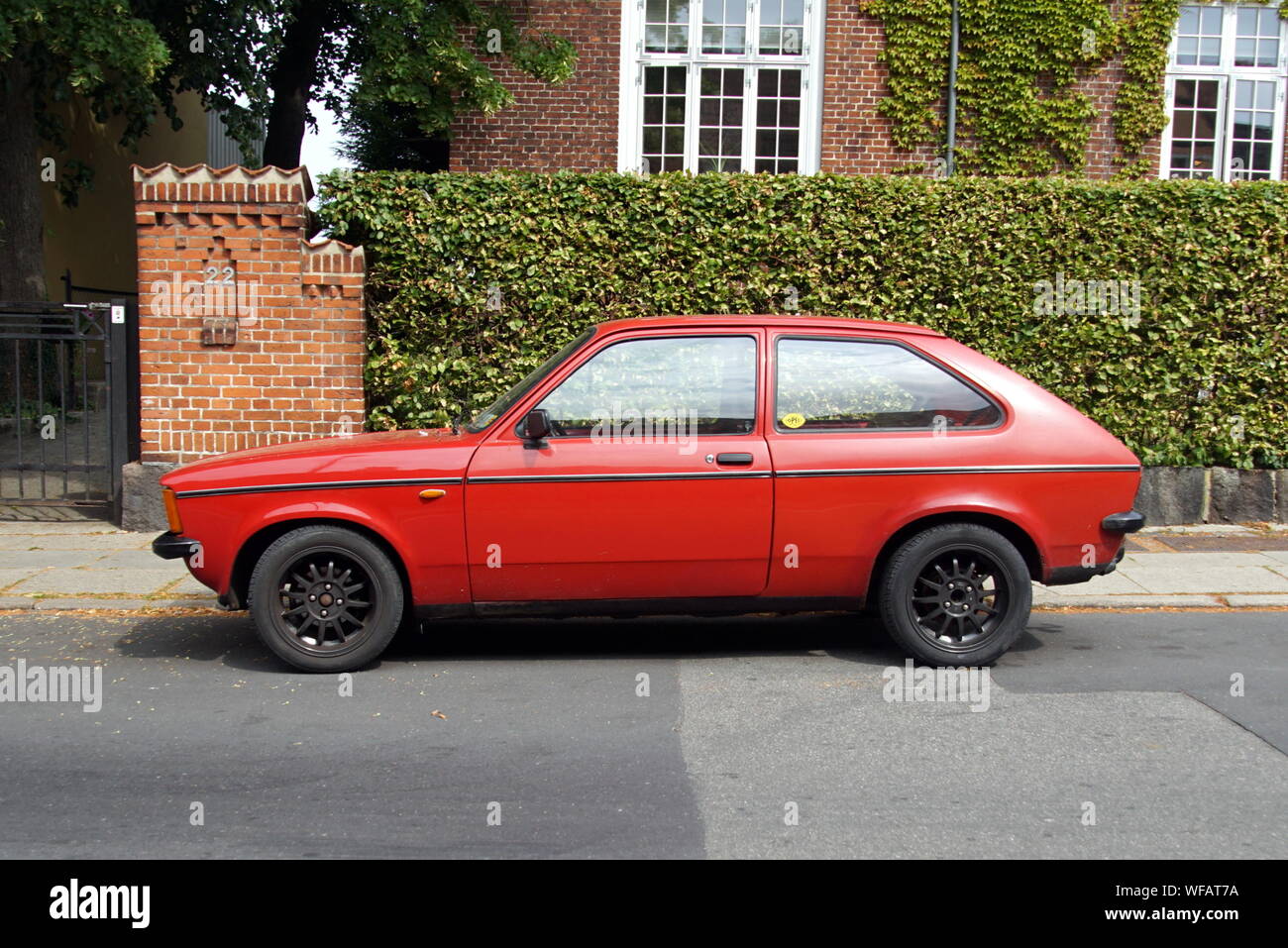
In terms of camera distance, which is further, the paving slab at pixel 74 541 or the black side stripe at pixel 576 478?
the paving slab at pixel 74 541

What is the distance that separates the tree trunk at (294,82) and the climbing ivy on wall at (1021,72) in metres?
8.43

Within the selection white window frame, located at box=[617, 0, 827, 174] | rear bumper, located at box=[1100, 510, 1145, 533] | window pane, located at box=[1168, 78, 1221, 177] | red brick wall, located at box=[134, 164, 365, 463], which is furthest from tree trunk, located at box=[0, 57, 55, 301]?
window pane, located at box=[1168, 78, 1221, 177]

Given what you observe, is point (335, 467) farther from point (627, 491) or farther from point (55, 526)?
point (55, 526)

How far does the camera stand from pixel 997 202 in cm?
991

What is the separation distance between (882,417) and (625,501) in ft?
4.52

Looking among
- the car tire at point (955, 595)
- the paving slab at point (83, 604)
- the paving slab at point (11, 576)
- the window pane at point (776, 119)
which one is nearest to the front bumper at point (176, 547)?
the paving slab at point (83, 604)

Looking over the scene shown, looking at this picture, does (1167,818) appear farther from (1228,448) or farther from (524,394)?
(1228,448)

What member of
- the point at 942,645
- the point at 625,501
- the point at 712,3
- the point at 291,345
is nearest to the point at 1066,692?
the point at 942,645

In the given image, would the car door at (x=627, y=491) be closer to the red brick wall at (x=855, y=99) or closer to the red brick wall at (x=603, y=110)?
the red brick wall at (x=603, y=110)

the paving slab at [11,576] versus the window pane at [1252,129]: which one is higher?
the window pane at [1252,129]

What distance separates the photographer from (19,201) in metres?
14.6

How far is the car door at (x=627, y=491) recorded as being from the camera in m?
5.74

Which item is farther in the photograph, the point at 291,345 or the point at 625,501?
the point at 291,345

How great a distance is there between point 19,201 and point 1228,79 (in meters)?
15.0
